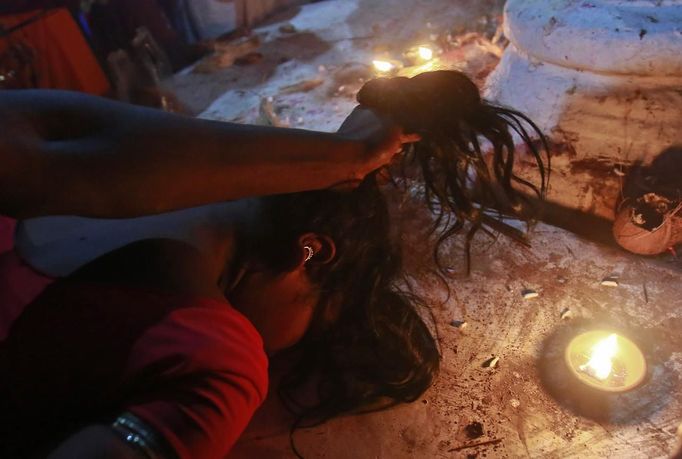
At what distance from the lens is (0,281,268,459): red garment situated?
1.17 metres

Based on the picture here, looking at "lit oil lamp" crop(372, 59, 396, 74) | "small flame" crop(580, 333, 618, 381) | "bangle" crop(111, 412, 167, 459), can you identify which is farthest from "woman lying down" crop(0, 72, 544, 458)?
"lit oil lamp" crop(372, 59, 396, 74)

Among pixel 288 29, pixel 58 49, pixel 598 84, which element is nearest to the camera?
pixel 598 84

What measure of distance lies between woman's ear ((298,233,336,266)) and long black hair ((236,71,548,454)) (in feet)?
0.10

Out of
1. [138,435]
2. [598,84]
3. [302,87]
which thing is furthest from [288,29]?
[138,435]

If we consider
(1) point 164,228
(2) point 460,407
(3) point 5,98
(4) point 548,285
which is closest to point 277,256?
(1) point 164,228

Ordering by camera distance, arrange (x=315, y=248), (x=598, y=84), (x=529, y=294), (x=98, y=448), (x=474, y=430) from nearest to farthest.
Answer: (x=98, y=448)
(x=315, y=248)
(x=474, y=430)
(x=529, y=294)
(x=598, y=84)

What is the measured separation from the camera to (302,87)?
5145mm

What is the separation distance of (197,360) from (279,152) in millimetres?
543

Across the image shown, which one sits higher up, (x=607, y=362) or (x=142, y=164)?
(x=142, y=164)

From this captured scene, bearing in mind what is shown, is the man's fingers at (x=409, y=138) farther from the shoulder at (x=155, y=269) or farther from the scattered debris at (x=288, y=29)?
the scattered debris at (x=288, y=29)

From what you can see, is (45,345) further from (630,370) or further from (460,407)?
A: (630,370)

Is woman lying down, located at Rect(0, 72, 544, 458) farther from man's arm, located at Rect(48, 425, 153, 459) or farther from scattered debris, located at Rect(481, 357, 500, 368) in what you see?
scattered debris, located at Rect(481, 357, 500, 368)

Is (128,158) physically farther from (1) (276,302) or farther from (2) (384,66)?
(2) (384,66)

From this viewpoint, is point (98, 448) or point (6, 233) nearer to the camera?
point (98, 448)
